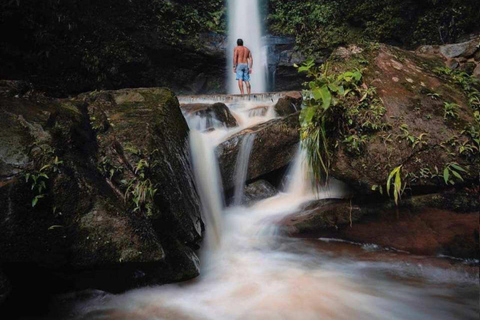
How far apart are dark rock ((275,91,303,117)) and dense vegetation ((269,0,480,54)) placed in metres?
6.49

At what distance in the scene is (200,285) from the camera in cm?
334

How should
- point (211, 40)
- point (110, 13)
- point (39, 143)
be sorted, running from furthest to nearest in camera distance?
point (211, 40), point (110, 13), point (39, 143)

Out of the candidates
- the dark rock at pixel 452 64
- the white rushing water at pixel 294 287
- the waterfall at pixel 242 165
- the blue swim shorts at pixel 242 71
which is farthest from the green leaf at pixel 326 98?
the blue swim shorts at pixel 242 71

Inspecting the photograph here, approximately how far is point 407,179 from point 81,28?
1009cm

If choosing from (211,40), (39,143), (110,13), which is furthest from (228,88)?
(39,143)

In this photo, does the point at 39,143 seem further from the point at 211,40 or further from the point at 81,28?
the point at 211,40

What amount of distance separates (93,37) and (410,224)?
10.4m

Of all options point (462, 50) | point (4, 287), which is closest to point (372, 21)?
point (462, 50)

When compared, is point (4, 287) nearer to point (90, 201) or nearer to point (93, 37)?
point (90, 201)

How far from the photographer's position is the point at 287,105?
7.59m

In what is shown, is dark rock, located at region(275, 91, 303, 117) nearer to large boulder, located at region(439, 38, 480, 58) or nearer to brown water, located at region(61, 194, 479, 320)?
large boulder, located at region(439, 38, 480, 58)

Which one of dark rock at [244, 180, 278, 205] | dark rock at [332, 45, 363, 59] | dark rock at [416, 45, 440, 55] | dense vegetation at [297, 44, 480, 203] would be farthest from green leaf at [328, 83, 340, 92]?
dark rock at [416, 45, 440, 55]

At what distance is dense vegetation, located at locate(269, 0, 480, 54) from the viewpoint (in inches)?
412

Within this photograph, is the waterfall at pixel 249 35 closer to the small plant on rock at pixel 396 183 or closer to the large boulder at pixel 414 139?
the large boulder at pixel 414 139
